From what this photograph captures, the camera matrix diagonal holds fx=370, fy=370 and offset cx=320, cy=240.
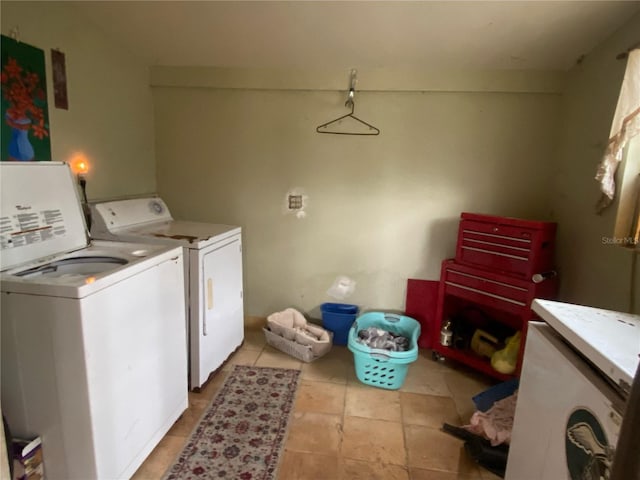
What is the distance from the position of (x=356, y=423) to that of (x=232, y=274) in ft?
3.75

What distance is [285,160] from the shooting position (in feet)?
8.84

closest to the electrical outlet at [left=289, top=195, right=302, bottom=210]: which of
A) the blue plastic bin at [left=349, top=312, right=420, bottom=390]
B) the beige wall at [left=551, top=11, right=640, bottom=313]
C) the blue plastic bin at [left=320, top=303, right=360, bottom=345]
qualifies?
the blue plastic bin at [left=320, top=303, right=360, bottom=345]

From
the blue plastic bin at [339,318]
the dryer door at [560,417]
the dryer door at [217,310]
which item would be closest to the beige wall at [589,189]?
the dryer door at [560,417]

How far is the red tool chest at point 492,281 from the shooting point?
6.80 ft

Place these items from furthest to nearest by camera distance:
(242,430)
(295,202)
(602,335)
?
(295,202) < (242,430) < (602,335)

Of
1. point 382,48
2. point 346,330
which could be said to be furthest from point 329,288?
point 382,48

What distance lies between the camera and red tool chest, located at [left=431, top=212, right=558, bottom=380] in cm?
207

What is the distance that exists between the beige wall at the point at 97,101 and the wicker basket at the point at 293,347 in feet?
4.55

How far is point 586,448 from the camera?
0.86m

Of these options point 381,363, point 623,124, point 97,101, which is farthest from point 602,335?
point 97,101

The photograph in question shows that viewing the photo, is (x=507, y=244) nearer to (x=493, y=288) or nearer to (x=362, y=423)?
(x=493, y=288)

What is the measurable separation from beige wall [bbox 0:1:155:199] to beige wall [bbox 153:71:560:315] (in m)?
0.19

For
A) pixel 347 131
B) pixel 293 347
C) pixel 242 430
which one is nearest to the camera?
pixel 242 430

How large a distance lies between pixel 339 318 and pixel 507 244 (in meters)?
1.21
